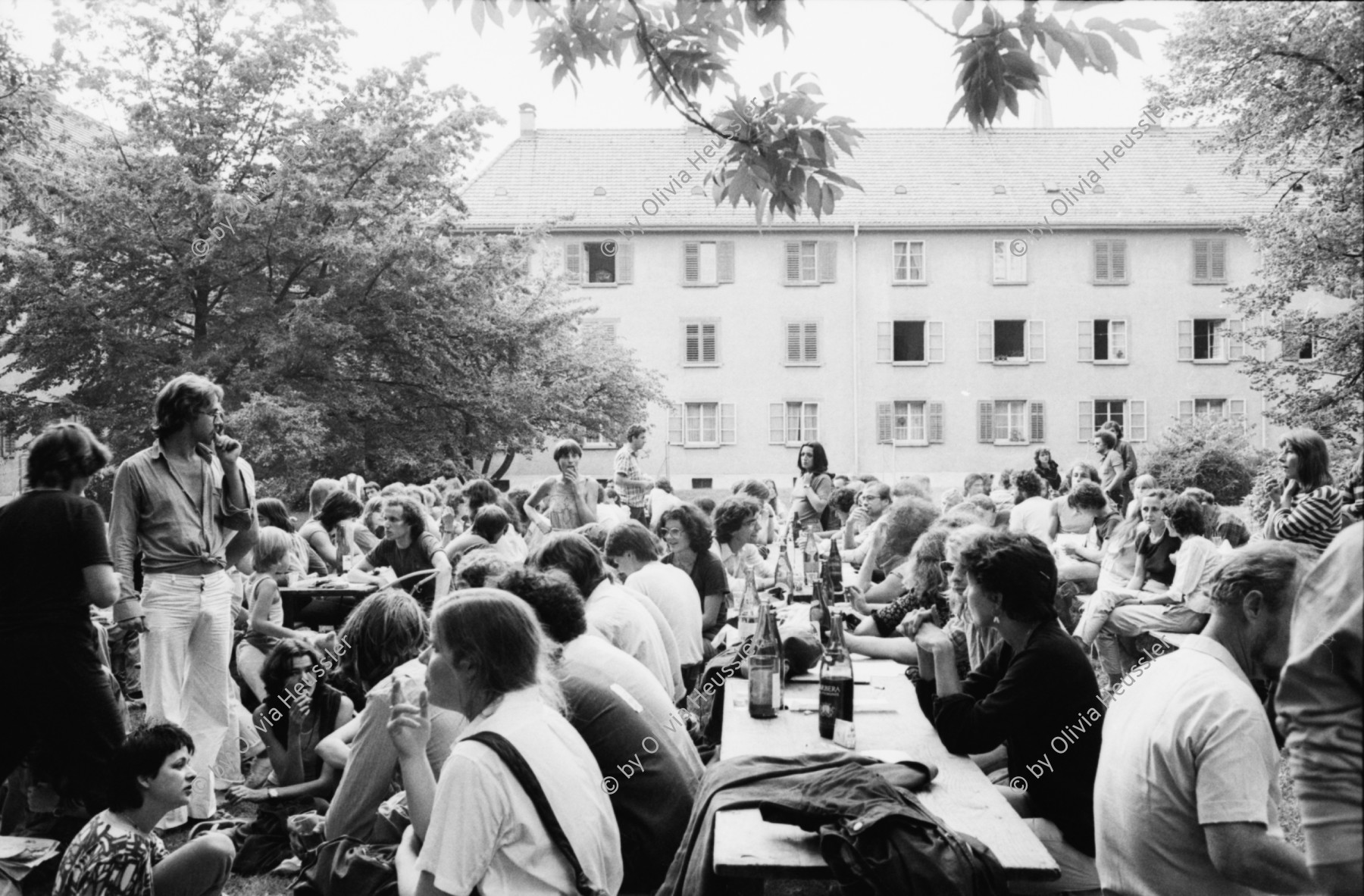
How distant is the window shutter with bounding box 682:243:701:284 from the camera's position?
1439 inches

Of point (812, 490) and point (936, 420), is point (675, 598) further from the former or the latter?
point (936, 420)

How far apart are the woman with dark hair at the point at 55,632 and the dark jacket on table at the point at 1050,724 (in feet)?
9.92

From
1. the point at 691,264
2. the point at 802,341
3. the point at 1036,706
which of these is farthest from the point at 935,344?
the point at 1036,706

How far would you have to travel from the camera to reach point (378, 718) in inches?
140

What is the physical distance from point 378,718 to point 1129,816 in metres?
2.13

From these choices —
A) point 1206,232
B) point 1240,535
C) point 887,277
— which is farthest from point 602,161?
point 1240,535

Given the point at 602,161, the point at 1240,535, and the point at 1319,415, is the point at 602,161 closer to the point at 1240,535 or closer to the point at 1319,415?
the point at 1319,415

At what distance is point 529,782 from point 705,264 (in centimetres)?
3464

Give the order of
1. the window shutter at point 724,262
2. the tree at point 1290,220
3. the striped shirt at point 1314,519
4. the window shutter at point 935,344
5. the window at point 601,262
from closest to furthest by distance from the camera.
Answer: the striped shirt at point 1314,519 < the tree at point 1290,220 < the window shutter at point 935,344 < the window shutter at point 724,262 < the window at point 601,262

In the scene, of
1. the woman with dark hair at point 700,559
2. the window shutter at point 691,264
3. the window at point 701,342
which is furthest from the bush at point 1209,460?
the woman with dark hair at point 700,559

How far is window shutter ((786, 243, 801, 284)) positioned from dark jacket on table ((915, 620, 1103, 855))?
110ft

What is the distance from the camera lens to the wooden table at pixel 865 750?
2.72 metres

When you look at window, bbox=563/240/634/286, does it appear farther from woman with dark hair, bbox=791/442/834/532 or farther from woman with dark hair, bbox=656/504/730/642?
woman with dark hair, bbox=656/504/730/642

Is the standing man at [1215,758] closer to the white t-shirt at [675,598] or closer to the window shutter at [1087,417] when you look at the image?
the white t-shirt at [675,598]
